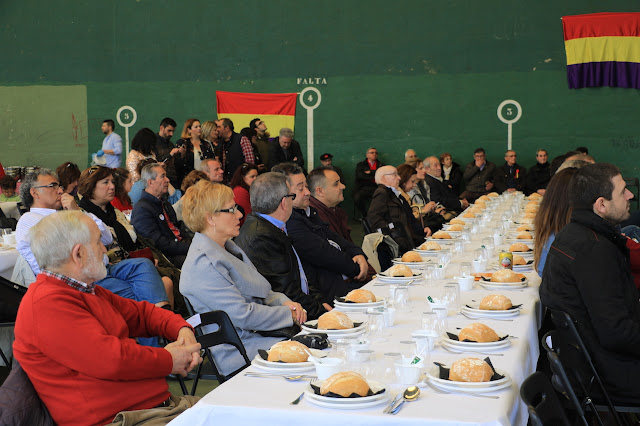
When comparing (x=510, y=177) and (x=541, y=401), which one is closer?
(x=541, y=401)

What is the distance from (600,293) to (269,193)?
190cm

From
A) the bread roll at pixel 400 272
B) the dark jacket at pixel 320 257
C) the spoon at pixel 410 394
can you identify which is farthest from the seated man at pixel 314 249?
the spoon at pixel 410 394

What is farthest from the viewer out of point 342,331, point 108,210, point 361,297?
point 108,210

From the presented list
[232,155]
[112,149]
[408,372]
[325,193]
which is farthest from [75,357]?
[112,149]

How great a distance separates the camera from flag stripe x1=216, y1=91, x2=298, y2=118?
46.9ft

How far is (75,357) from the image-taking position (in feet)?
7.15

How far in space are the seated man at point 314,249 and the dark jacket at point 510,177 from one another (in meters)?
8.87

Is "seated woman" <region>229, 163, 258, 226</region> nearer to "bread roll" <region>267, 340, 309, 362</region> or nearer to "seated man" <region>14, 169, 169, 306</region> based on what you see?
"seated man" <region>14, 169, 169, 306</region>

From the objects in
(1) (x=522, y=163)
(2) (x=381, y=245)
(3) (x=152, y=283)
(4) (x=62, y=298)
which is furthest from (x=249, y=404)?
(1) (x=522, y=163)

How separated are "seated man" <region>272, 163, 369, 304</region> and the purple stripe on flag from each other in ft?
32.4

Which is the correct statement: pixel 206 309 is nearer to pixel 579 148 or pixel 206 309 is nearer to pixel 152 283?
pixel 152 283

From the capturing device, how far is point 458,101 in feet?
45.2

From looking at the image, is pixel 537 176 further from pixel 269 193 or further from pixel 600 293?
pixel 600 293

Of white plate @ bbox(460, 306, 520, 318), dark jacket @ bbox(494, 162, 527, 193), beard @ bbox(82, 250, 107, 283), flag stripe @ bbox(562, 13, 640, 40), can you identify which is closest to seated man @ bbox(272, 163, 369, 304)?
white plate @ bbox(460, 306, 520, 318)
